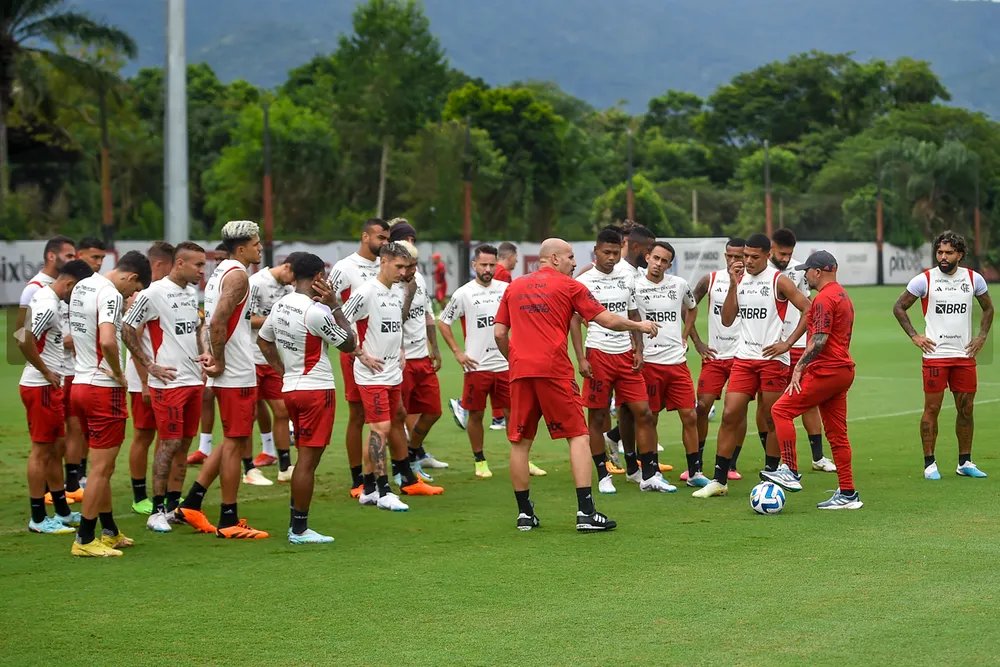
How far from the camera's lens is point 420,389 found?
1300 centimetres

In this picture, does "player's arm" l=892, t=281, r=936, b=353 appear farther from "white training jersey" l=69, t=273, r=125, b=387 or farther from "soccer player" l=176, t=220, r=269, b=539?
"white training jersey" l=69, t=273, r=125, b=387

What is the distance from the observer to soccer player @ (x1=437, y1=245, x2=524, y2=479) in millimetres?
13188

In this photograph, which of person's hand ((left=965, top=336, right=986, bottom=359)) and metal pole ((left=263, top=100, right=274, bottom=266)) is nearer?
person's hand ((left=965, top=336, right=986, bottom=359))

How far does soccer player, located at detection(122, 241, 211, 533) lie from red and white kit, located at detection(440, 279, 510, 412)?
11.3ft

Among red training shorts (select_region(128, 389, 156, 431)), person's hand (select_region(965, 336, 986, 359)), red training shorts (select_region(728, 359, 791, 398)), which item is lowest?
red training shorts (select_region(128, 389, 156, 431))

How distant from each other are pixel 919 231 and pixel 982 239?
897 centimetres

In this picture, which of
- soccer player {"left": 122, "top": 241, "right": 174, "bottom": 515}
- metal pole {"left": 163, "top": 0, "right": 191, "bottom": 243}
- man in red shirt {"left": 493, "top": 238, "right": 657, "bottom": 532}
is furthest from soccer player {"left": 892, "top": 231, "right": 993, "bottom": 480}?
metal pole {"left": 163, "top": 0, "right": 191, "bottom": 243}

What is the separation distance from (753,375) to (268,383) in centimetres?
454

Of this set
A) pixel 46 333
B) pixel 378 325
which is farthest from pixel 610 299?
pixel 46 333

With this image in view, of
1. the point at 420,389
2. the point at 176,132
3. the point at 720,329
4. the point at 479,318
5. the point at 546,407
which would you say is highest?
the point at 176,132

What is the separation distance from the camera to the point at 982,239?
90.8 m

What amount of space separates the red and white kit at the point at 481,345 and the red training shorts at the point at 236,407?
3231mm

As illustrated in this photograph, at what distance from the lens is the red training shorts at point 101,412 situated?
31.1 feet

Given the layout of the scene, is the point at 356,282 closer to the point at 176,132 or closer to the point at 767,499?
the point at 176,132
